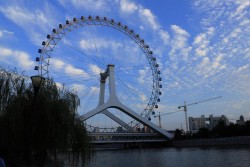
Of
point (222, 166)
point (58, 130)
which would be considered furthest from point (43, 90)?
point (222, 166)

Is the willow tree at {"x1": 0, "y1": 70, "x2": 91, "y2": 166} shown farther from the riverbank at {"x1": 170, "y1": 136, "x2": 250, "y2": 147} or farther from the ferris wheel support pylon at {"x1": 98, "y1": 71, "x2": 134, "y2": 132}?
the ferris wheel support pylon at {"x1": 98, "y1": 71, "x2": 134, "y2": 132}

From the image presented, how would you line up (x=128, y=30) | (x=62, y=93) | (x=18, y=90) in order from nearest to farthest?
(x=18, y=90) < (x=62, y=93) < (x=128, y=30)

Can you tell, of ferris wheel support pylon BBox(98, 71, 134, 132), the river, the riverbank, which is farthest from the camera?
ferris wheel support pylon BBox(98, 71, 134, 132)

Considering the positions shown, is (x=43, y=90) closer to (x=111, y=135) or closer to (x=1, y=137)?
(x=1, y=137)

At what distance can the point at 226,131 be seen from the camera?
83188mm

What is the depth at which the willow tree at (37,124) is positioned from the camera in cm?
1722

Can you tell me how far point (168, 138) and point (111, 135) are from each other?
51.8 ft

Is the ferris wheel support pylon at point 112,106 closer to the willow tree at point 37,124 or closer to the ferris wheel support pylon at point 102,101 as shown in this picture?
the ferris wheel support pylon at point 102,101

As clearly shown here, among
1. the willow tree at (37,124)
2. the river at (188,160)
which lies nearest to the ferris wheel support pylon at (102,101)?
the river at (188,160)

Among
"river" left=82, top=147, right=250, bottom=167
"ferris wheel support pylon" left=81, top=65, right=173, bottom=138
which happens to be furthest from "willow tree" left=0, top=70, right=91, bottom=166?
"ferris wheel support pylon" left=81, top=65, right=173, bottom=138

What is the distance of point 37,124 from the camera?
1739 centimetres

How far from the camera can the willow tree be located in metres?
17.2

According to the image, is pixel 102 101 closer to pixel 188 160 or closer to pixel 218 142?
pixel 218 142

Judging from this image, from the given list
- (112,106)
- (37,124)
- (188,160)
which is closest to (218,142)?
(112,106)
